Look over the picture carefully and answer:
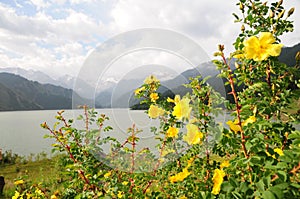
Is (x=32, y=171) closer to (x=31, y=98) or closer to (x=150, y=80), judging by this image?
(x=150, y=80)

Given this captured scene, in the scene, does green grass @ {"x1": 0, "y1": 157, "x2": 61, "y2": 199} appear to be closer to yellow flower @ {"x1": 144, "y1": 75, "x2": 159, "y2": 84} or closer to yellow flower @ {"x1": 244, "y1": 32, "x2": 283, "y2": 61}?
yellow flower @ {"x1": 144, "y1": 75, "x2": 159, "y2": 84}

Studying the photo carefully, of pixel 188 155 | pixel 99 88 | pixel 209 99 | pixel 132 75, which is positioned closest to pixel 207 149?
pixel 188 155

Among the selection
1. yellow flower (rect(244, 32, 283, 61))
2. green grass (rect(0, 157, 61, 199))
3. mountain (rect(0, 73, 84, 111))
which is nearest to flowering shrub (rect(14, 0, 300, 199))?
yellow flower (rect(244, 32, 283, 61))

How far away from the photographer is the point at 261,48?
97 centimetres

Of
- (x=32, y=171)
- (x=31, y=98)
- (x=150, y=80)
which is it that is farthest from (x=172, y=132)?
(x=31, y=98)

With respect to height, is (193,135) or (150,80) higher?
(150,80)

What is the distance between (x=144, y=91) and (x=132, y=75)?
0.14 m

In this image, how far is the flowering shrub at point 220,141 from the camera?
752mm

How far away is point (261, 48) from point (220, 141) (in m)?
0.43

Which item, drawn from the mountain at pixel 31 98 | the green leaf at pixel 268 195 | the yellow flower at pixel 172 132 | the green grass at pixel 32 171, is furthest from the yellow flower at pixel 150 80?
the mountain at pixel 31 98

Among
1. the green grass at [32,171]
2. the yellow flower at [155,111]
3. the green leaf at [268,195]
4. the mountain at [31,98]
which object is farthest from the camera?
the mountain at [31,98]

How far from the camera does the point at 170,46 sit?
1569mm

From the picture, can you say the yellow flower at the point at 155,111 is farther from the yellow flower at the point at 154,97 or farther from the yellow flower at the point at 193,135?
the yellow flower at the point at 193,135

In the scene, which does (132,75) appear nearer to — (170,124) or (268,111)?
(170,124)
